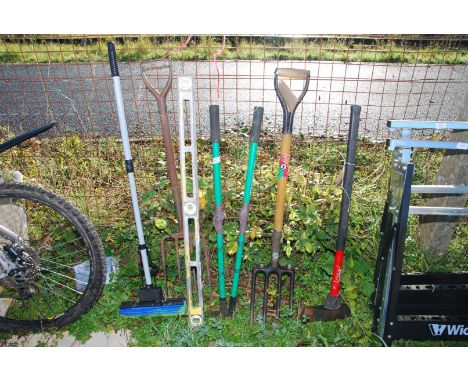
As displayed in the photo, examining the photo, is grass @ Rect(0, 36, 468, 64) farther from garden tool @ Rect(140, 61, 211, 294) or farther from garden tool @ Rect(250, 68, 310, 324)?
garden tool @ Rect(250, 68, 310, 324)

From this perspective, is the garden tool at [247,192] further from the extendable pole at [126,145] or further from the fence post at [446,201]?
the fence post at [446,201]

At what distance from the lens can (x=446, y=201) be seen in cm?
293

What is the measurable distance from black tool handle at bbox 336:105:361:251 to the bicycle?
153cm

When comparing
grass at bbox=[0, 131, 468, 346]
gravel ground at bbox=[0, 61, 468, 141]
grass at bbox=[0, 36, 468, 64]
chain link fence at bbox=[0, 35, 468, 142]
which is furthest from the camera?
gravel ground at bbox=[0, 61, 468, 141]

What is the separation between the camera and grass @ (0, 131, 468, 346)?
251 cm

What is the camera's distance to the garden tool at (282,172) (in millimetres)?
2236

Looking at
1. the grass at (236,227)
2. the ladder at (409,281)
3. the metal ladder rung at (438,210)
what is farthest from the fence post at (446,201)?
the metal ladder rung at (438,210)

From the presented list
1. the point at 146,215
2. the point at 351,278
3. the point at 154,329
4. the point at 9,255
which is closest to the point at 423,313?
the point at 351,278

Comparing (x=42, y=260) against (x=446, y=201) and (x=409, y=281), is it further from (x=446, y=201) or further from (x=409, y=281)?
(x=446, y=201)

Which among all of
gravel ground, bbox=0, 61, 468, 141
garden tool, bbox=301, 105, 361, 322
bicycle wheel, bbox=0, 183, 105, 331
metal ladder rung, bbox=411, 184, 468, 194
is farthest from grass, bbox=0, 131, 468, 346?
metal ladder rung, bbox=411, 184, 468, 194

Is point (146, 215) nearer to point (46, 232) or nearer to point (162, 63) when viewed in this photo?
point (46, 232)

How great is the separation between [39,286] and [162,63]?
1719 mm

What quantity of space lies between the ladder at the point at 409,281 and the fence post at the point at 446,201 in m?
0.56

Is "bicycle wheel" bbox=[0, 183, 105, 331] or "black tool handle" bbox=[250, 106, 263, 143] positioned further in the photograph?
"bicycle wheel" bbox=[0, 183, 105, 331]
